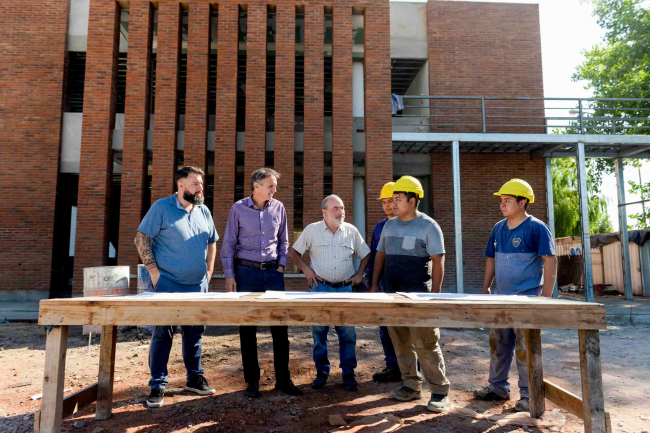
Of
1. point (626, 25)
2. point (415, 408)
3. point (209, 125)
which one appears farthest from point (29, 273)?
point (626, 25)

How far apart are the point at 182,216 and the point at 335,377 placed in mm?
2395

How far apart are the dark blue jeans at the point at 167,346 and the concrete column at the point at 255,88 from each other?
600 centimetres

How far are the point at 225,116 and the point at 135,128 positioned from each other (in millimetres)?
2030

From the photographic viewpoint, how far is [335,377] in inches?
183

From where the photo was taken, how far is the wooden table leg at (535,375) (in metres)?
3.45

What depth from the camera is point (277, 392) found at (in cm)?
407

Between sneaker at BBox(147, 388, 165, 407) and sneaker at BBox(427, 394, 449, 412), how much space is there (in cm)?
232

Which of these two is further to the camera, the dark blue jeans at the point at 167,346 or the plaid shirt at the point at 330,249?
the plaid shirt at the point at 330,249

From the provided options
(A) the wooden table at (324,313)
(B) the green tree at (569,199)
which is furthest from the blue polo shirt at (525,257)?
(B) the green tree at (569,199)

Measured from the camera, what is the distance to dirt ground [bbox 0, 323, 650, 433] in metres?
3.30

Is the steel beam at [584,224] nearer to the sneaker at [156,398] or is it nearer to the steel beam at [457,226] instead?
the steel beam at [457,226]

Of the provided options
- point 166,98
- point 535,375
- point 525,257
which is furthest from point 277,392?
point 166,98

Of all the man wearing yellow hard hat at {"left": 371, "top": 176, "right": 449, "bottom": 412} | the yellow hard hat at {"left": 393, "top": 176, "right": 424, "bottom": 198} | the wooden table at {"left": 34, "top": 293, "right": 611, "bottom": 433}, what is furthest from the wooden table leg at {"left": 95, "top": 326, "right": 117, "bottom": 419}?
the yellow hard hat at {"left": 393, "top": 176, "right": 424, "bottom": 198}

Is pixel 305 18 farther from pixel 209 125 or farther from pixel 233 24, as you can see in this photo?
pixel 209 125
